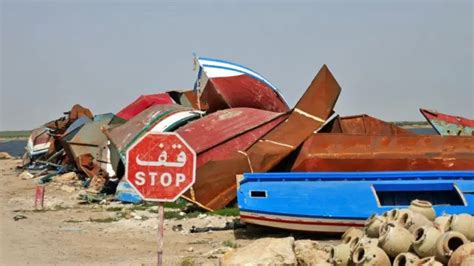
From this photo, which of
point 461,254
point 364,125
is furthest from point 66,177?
point 461,254

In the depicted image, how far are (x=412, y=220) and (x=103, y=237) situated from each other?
22.9 feet

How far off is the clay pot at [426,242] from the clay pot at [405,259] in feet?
0.34

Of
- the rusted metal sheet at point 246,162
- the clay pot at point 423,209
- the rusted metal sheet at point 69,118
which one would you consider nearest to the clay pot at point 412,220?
the clay pot at point 423,209

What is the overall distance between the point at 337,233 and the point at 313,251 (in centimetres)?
296

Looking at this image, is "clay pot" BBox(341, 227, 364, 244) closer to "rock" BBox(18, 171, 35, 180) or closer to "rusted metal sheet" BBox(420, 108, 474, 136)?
"rusted metal sheet" BBox(420, 108, 474, 136)

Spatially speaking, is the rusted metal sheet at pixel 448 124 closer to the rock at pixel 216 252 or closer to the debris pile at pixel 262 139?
the debris pile at pixel 262 139

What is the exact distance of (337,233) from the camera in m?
12.0

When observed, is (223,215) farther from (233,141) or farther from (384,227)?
(384,227)

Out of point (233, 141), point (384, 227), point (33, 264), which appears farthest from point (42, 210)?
point (384, 227)

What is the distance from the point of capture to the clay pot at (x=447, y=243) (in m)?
7.14

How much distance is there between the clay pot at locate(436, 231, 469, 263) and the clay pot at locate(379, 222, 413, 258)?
1.82 ft

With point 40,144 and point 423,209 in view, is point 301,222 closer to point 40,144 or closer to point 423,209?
point 423,209

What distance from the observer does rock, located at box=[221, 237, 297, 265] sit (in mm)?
8336

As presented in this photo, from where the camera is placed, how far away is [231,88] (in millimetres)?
21125
